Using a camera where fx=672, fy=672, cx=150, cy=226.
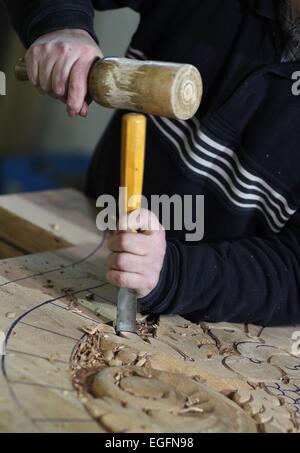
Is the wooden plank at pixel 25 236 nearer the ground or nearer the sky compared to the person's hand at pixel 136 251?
nearer the ground

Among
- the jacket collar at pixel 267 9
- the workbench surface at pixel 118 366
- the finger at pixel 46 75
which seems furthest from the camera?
the jacket collar at pixel 267 9

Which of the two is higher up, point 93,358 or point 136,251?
point 136,251

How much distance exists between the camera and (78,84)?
96 centimetres

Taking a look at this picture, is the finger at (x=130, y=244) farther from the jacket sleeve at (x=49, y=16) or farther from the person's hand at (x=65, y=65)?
the jacket sleeve at (x=49, y=16)

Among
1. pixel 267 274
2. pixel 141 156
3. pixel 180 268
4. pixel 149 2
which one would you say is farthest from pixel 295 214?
pixel 149 2

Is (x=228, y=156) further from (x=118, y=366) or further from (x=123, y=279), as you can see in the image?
(x=118, y=366)

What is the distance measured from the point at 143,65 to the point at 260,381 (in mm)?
459

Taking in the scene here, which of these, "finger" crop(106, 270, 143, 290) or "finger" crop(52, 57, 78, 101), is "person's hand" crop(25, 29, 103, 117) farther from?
"finger" crop(106, 270, 143, 290)

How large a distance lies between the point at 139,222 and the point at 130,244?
33 mm

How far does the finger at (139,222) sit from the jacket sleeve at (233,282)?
4.0 inches

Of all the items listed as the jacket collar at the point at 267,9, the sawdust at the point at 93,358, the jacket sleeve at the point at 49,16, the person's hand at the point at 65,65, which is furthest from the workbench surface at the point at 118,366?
the jacket collar at the point at 267,9

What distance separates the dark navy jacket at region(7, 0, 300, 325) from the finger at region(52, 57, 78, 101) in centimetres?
13

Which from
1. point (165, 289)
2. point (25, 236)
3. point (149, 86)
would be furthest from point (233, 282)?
point (25, 236)

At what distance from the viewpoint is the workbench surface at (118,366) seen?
76cm
